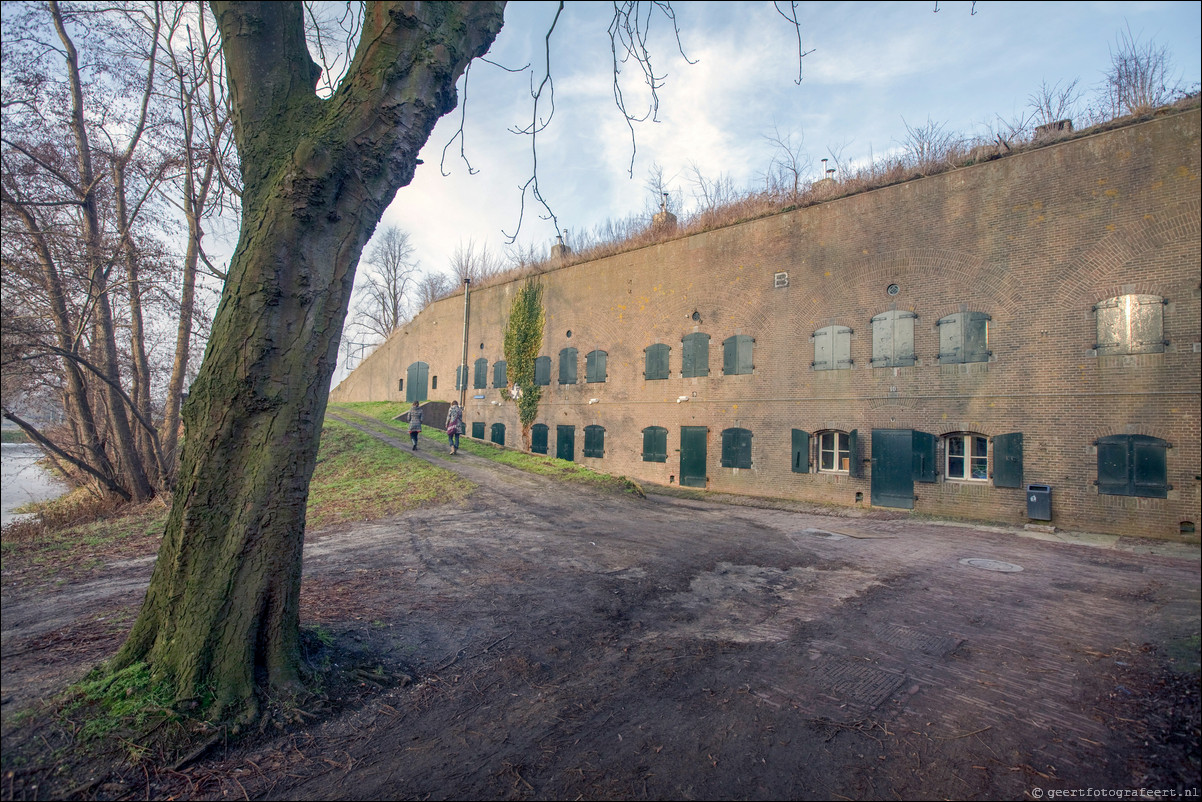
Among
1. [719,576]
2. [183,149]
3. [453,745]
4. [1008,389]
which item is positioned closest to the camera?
[453,745]

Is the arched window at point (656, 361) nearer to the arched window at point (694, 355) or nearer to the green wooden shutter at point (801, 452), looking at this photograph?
the arched window at point (694, 355)

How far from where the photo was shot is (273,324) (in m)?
3.20

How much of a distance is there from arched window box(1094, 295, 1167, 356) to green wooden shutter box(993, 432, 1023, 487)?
2.16 metres

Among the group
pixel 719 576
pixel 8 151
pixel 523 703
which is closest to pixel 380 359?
pixel 8 151

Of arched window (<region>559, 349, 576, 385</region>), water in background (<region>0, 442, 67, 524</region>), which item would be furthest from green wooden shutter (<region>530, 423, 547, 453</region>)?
water in background (<region>0, 442, 67, 524</region>)

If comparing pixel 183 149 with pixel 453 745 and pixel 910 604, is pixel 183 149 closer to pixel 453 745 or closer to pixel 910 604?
pixel 453 745

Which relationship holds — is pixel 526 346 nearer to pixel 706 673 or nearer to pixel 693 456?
pixel 693 456

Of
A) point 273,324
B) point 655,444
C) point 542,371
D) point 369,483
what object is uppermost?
point 542,371

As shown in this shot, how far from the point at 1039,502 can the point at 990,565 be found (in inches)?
179

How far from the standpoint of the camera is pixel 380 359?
104 ft

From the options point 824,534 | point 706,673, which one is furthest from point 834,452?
point 706,673

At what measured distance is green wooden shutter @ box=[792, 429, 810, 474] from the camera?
14289 mm

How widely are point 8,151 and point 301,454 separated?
8.38m

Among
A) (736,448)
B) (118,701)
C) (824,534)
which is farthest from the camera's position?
(736,448)
